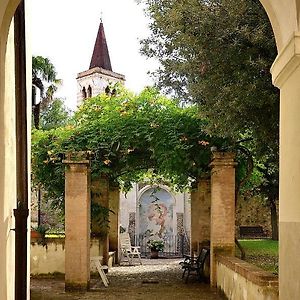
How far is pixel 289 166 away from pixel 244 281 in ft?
14.2

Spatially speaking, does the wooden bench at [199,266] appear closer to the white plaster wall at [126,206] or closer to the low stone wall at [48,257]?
the low stone wall at [48,257]

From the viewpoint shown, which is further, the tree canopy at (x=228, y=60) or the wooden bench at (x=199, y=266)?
the wooden bench at (x=199, y=266)

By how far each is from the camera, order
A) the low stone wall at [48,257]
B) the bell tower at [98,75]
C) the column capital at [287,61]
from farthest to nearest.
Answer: the bell tower at [98,75] → the low stone wall at [48,257] → the column capital at [287,61]

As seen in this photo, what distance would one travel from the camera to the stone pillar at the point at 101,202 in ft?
50.2

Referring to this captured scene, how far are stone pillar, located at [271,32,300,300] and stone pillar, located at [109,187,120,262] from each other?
1424cm

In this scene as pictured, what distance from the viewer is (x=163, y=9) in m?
9.05

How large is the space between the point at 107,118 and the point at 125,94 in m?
0.86

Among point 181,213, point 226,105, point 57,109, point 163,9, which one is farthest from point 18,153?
point 57,109

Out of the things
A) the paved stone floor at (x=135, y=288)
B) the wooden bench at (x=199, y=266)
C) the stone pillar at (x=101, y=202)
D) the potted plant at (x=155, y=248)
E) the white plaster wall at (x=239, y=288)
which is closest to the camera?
the white plaster wall at (x=239, y=288)

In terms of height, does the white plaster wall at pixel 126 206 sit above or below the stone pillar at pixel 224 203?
below

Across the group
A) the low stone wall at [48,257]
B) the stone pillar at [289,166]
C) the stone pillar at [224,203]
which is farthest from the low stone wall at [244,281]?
the low stone wall at [48,257]

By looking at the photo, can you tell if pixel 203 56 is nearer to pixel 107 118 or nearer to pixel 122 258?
pixel 107 118

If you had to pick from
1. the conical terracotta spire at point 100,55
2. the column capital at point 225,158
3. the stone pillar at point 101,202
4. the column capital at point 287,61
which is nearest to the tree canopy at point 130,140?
the column capital at point 225,158

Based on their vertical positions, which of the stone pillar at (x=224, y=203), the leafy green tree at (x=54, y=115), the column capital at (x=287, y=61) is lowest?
the stone pillar at (x=224, y=203)
